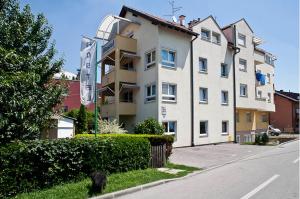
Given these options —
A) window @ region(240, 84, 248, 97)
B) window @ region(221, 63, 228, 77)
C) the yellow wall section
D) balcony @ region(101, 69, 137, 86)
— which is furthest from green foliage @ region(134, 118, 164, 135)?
the yellow wall section

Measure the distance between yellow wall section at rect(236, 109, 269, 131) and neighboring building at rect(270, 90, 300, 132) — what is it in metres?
19.6

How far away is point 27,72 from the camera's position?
33.3 feet

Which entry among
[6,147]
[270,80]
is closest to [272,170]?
[6,147]

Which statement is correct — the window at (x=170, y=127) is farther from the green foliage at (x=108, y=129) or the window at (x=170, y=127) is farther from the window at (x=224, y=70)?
the window at (x=224, y=70)

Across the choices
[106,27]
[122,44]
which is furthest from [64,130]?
[106,27]

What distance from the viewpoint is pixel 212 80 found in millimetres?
27297

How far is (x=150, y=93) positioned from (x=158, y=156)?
10752mm

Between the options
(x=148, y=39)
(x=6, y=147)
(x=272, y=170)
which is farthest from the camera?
(x=148, y=39)

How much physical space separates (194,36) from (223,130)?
382 inches

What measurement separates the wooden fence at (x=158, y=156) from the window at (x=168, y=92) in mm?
9384

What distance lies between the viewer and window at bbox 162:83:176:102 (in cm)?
2299

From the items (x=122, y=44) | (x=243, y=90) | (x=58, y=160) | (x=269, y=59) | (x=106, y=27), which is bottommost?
(x=58, y=160)

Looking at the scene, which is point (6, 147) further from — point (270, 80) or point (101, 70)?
point (270, 80)

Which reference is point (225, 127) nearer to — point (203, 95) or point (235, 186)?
point (203, 95)
